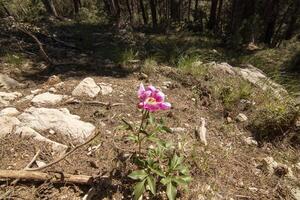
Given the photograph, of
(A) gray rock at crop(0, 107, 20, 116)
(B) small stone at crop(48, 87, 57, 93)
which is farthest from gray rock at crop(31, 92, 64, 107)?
(A) gray rock at crop(0, 107, 20, 116)

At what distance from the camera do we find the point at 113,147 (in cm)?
279

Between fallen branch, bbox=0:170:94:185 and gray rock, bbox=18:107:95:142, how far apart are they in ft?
1.70

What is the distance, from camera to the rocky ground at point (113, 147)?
2461 millimetres

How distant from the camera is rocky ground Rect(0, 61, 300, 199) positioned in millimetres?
2461

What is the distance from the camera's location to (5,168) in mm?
2418

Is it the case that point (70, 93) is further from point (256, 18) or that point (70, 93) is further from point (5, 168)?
point (256, 18)

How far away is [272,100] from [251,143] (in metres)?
0.88

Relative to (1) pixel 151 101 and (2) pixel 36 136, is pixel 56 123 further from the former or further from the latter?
(1) pixel 151 101

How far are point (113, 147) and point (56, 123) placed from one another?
59cm

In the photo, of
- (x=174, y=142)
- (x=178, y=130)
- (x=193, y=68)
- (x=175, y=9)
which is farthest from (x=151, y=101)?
(x=175, y=9)

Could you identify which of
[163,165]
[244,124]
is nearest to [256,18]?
[244,124]

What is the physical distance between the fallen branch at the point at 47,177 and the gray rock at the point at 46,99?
1.19 metres

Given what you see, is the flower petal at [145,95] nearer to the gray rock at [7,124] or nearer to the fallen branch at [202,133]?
the fallen branch at [202,133]

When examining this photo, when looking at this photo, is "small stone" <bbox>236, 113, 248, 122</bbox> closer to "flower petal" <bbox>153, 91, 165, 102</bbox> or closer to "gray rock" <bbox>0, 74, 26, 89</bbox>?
"flower petal" <bbox>153, 91, 165, 102</bbox>
